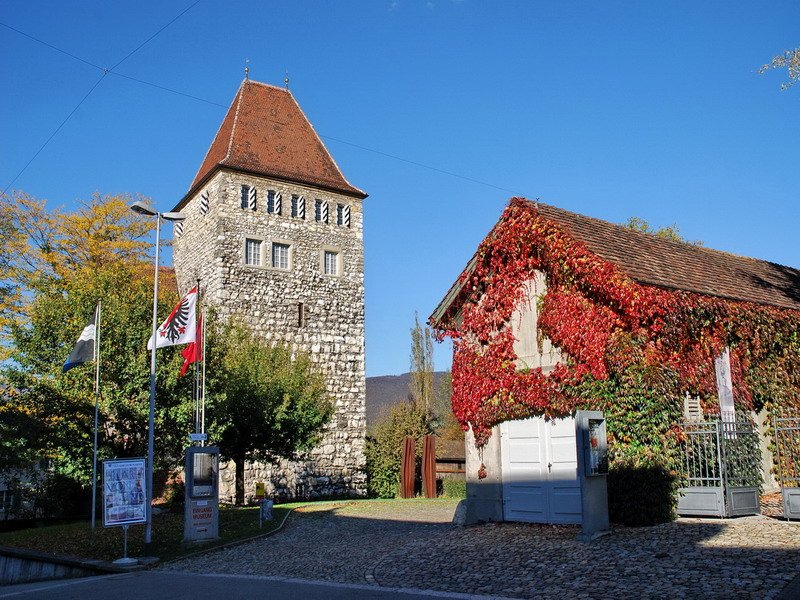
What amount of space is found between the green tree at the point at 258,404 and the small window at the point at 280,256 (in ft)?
20.2

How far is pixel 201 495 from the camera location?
1599 cm

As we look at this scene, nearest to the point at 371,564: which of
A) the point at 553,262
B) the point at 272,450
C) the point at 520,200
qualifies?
the point at 553,262

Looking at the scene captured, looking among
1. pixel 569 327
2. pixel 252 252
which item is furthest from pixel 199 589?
pixel 252 252

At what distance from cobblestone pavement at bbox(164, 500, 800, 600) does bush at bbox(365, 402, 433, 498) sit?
17.6 m

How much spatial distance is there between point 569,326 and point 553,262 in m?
1.40

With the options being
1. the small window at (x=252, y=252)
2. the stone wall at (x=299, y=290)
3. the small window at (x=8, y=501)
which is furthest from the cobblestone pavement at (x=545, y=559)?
the small window at (x=252, y=252)

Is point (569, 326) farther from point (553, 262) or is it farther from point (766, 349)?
point (766, 349)

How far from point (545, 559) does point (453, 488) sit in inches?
815

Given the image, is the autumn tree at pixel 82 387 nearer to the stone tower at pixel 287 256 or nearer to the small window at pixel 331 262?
the stone tower at pixel 287 256

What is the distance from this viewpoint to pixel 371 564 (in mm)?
11609

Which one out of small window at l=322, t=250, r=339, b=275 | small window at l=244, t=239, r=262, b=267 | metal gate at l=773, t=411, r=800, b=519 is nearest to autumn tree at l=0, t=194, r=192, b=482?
small window at l=244, t=239, r=262, b=267

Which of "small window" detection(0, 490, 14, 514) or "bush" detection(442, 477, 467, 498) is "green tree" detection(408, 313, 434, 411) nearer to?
"bush" detection(442, 477, 467, 498)

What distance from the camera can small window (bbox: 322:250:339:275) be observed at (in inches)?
1406

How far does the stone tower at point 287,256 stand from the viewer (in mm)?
32906
